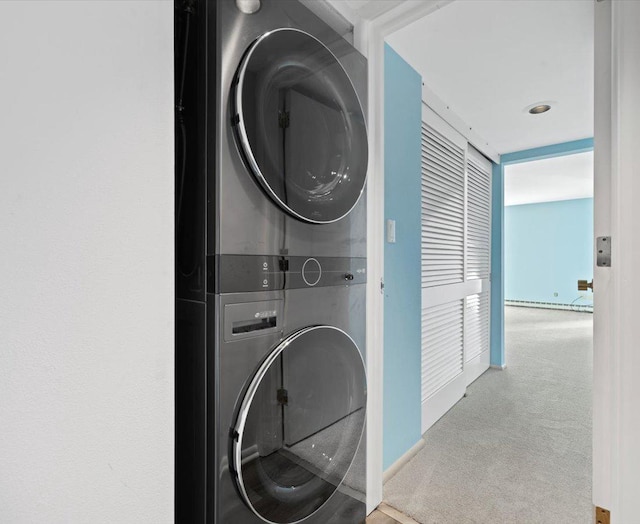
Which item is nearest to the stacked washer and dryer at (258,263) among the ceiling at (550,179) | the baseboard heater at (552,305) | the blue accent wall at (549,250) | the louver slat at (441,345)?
the louver slat at (441,345)

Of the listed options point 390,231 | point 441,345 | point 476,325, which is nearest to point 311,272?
point 390,231

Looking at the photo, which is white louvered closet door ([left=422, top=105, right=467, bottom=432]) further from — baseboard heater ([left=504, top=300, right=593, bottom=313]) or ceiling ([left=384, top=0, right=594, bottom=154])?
baseboard heater ([left=504, top=300, right=593, bottom=313])

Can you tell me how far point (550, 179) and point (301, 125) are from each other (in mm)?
6183

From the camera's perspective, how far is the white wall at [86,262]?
62cm

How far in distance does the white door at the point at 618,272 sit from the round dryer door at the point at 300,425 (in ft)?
2.46

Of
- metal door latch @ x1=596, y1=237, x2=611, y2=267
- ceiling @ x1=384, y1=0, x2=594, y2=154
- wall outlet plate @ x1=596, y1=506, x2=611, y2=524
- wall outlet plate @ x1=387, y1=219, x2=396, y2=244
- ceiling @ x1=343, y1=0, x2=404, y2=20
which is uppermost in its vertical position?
ceiling @ x1=384, y1=0, x2=594, y2=154

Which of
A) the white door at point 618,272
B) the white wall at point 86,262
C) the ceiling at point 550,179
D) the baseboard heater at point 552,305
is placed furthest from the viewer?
the baseboard heater at point 552,305

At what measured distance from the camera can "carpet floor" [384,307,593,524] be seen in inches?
62.2

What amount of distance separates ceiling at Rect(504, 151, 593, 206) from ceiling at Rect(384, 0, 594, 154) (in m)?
1.87

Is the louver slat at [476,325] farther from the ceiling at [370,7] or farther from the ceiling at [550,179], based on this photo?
the ceiling at [370,7]

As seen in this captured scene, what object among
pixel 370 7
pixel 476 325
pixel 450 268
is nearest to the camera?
pixel 370 7

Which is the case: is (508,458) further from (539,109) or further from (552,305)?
(552,305)

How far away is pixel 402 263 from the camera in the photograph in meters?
1.92

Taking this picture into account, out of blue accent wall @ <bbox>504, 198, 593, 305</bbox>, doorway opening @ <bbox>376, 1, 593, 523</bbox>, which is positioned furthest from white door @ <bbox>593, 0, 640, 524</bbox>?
blue accent wall @ <bbox>504, 198, 593, 305</bbox>
